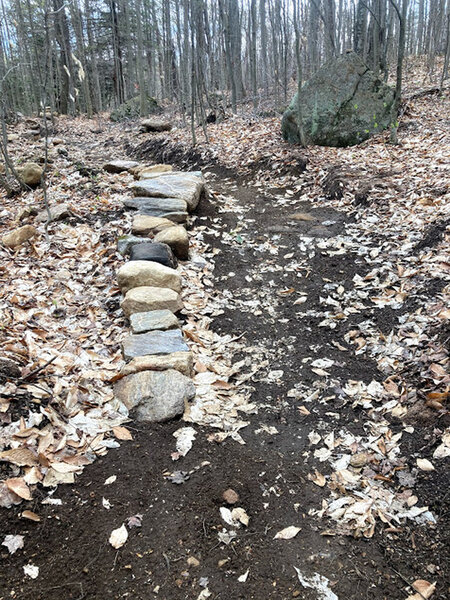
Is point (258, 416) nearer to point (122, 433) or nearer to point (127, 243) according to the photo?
point (122, 433)

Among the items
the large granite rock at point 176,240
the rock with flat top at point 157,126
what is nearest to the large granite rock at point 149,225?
the large granite rock at point 176,240

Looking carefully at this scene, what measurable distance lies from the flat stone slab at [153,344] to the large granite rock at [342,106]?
22.6 feet

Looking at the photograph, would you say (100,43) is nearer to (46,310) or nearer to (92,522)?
(46,310)

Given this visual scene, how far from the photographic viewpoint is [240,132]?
11.3m

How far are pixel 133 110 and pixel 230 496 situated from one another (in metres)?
19.9

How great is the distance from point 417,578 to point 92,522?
1692 mm

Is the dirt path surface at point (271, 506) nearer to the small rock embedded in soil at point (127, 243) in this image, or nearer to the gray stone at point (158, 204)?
the small rock embedded in soil at point (127, 243)

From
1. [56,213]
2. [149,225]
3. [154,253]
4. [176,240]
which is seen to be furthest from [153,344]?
[56,213]

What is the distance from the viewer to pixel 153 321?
3967 millimetres

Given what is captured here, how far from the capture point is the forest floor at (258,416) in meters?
2.12

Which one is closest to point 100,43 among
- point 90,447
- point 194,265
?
point 194,265

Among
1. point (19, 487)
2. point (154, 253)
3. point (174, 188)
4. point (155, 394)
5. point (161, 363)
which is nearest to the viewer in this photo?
point (19, 487)

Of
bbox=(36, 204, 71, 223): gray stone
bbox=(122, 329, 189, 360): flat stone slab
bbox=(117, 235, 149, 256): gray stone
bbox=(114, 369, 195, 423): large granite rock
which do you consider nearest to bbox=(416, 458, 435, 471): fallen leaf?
bbox=(114, 369, 195, 423): large granite rock

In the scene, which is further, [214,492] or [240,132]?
[240,132]
